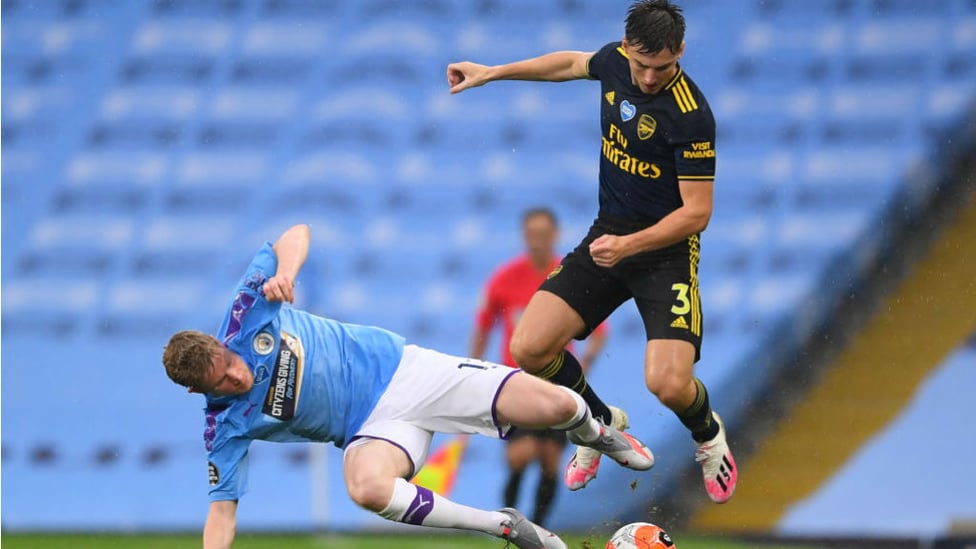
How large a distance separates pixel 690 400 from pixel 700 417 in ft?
0.67

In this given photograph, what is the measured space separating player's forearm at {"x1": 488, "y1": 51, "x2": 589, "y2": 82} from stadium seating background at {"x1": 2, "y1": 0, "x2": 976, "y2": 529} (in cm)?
347

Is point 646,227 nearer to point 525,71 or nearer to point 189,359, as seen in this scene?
point 525,71

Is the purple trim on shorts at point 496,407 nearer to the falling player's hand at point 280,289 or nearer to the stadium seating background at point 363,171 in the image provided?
the falling player's hand at point 280,289

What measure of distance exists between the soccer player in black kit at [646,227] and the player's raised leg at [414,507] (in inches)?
38.2

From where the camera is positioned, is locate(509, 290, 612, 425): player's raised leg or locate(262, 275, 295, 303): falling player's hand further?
locate(509, 290, 612, 425): player's raised leg

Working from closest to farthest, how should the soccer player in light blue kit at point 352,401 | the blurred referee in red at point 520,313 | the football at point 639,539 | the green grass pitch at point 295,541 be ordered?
the soccer player in light blue kit at point 352,401, the football at point 639,539, the blurred referee in red at point 520,313, the green grass pitch at point 295,541

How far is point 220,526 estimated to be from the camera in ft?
19.9

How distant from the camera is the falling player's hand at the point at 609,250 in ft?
20.8

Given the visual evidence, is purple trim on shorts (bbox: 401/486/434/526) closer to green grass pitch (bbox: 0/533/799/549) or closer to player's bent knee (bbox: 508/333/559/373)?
player's bent knee (bbox: 508/333/559/373)

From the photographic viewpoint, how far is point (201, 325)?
10.7 metres

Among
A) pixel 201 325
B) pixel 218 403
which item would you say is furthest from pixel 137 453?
pixel 218 403

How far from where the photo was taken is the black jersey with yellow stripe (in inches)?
252

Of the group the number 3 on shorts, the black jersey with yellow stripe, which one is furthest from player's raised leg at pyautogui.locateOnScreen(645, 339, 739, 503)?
the black jersey with yellow stripe

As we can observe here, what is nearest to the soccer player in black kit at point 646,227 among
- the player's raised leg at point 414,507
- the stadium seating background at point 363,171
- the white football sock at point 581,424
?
the white football sock at point 581,424
